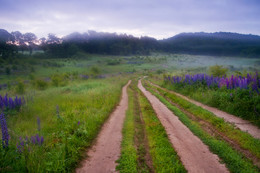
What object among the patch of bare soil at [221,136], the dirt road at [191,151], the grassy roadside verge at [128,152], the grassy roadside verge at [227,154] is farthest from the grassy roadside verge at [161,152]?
the patch of bare soil at [221,136]

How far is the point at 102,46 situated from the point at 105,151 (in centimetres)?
12002

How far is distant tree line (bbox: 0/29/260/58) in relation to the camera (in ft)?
260

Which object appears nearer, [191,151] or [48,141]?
[191,151]

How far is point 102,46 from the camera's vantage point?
11775 centimetres

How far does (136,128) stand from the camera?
7371 mm

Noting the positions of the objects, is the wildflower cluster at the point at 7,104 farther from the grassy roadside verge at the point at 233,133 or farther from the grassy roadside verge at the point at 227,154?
the grassy roadside verge at the point at 233,133

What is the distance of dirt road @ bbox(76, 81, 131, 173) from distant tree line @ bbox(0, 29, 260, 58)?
226 feet

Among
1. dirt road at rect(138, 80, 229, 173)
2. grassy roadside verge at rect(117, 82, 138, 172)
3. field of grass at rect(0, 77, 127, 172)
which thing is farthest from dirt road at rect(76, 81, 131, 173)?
dirt road at rect(138, 80, 229, 173)

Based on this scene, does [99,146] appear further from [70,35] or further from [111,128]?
[70,35]

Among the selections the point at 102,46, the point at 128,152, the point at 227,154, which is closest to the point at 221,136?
the point at 227,154

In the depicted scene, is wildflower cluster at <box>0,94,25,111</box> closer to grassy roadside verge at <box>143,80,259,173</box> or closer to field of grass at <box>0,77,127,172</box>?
field of grass at <box>0,77,127,172</box>

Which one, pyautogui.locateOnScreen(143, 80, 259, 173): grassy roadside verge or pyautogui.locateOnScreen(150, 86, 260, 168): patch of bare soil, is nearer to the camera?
pyautogui.locateOnScreen(143, 80, 259, 173): grassy roadside verge

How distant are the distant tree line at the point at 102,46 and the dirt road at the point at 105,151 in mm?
69009

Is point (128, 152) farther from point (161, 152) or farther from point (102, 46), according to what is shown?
point (102, 46)
